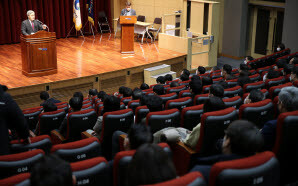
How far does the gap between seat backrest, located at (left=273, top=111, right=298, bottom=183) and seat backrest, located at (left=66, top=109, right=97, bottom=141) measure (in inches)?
77.0

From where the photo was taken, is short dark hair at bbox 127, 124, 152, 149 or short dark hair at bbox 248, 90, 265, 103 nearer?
short dark hair at bbox 127, 124, 152, 149

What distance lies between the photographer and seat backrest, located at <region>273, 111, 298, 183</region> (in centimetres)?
234

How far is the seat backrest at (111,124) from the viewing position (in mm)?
3275

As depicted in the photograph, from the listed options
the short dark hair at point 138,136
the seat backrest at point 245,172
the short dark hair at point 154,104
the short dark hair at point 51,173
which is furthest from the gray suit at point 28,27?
the seat backrest at point 245,172

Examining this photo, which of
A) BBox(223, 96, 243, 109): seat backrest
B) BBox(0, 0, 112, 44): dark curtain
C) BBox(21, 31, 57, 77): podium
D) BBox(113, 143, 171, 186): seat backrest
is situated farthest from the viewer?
BBox(0, 0, 112, 44): dark curtain

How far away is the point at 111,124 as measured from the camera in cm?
330

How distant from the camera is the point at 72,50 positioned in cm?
995

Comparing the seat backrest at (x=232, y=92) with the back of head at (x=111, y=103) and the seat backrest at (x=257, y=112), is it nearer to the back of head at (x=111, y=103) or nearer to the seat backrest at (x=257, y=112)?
the seat backrest at (x=257, y=112)

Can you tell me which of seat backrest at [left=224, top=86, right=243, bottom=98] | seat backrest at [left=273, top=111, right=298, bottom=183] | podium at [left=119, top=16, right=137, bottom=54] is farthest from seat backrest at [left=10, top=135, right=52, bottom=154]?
podium at [left=119, top=16, right=137, bottom=54]

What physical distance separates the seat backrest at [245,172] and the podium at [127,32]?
717 centimetres

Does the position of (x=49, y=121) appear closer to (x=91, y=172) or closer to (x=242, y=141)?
(x=91, y=172)

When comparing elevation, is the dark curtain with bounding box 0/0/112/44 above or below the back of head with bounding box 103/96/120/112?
above

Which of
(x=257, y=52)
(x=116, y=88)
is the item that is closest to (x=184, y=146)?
(x=116, y=88)

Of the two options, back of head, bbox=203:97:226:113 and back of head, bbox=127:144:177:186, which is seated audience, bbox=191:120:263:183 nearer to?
back of head, bbox=127:144:177:186
